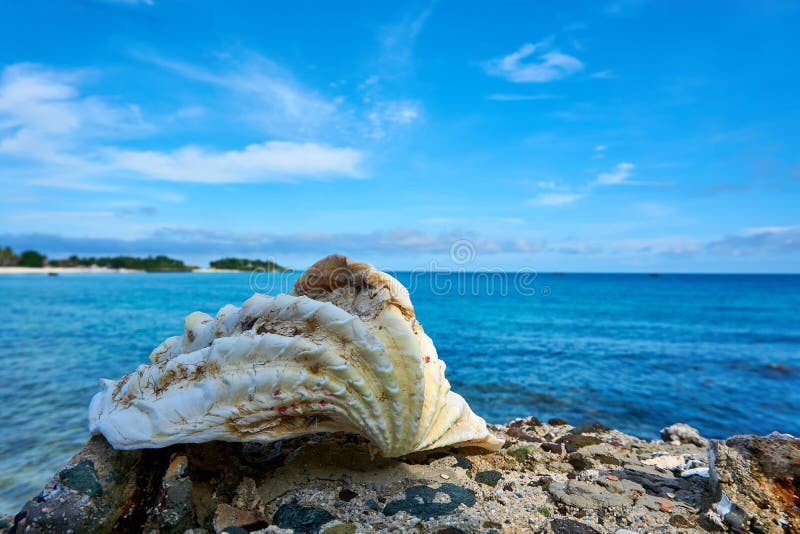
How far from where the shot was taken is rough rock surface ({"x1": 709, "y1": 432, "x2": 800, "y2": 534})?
11.5ft

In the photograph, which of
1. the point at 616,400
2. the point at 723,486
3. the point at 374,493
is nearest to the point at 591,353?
the point at 616,400

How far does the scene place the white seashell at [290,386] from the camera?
11.5ft

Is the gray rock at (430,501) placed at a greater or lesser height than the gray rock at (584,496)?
greater

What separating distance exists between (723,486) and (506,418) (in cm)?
527

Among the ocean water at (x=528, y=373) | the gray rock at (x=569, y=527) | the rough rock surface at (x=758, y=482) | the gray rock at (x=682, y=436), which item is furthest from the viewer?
the ocean water at (x=528, y=373)

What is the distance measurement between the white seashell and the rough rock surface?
7.84 feet

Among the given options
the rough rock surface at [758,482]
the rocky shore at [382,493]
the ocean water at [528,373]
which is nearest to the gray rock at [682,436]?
the ocean water at [528,373]

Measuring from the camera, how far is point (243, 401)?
3.51 m

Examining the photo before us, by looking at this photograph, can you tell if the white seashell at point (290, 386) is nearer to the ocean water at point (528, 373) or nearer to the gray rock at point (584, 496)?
the gray rock at point (584, 496)

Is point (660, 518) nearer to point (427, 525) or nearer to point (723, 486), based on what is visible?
point (723, 486)

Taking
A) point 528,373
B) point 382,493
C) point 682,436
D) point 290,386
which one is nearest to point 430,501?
point 382,493

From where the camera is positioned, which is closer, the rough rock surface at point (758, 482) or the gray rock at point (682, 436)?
the rough rock surface at point (758, 482)

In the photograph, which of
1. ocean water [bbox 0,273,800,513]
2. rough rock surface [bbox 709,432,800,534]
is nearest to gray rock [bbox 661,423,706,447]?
ocean water [bbox 0,273,800,513]

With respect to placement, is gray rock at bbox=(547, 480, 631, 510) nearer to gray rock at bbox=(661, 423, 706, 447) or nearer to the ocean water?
gray rock at bbox=(661, 423, 706, 447)
